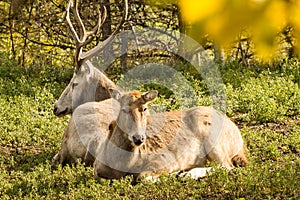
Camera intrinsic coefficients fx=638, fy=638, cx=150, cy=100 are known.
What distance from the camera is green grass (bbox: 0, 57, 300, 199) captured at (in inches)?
224

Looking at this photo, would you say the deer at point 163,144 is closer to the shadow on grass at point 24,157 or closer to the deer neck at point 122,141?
the deer neck at point 122,141

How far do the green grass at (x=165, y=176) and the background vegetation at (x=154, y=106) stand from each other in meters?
0.01

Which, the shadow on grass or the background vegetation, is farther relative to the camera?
the shadow on grass

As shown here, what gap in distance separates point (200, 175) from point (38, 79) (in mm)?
7056

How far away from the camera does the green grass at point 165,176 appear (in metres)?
5.70

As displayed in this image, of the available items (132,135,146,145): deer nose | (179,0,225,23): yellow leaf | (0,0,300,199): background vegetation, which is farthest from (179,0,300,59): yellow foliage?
(132,135,146,145): deer nose

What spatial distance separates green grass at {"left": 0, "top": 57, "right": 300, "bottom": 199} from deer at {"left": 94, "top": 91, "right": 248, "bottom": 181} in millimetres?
240

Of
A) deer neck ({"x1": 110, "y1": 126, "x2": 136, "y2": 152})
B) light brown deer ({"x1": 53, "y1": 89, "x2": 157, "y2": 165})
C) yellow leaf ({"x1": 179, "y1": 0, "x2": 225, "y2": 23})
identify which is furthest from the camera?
light brown deer ({"x1": 53, "y1": 89, "x2": 157, "y2": 165})

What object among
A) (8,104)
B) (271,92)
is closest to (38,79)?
(8,104)

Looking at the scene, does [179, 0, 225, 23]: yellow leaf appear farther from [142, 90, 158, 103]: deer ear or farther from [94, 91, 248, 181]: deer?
[142, 90, 158, 103]: deer ear

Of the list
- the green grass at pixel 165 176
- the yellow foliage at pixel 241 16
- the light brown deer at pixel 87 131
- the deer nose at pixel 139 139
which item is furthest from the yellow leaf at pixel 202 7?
the light brown deer at pixel 87 131

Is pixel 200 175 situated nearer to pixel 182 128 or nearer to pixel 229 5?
pixel 182 128

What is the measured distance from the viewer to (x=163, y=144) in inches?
273

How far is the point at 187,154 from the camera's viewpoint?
7004 mm
